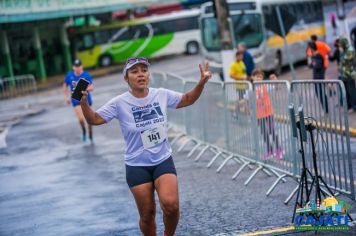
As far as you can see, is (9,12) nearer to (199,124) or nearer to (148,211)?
(199,124)

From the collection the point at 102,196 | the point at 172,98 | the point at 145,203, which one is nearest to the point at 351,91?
the point at 102,196

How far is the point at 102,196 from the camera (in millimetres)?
10281

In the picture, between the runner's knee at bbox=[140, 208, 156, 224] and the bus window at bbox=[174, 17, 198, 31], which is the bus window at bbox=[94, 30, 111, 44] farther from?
the runner's knee at bbox=[140, 208, 156, 224]

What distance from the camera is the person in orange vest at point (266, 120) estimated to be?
32.6ft

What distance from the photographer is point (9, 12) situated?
40.9m

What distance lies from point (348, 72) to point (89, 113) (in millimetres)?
10848

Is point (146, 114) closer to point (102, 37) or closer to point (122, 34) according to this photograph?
point (102, 37)

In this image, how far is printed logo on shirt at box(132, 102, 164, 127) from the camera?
22.2 feet

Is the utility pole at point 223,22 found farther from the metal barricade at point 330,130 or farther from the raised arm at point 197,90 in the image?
the raised arm at point 197,90

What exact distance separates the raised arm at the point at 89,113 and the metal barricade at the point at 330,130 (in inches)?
90.7

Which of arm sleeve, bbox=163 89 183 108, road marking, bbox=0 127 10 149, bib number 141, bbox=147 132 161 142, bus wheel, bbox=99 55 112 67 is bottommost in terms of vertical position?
bus wheel, bbox=99 55 112 67

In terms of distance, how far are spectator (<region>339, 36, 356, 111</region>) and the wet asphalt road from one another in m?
4.18

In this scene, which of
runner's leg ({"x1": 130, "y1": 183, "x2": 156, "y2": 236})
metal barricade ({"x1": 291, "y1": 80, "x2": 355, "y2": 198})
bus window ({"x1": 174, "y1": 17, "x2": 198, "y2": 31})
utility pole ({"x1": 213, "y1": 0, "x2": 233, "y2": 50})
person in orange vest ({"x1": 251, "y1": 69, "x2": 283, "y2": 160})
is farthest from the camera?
bus window ({"x1": 174, "y1": 17, "x2": 198, "y2": 31})

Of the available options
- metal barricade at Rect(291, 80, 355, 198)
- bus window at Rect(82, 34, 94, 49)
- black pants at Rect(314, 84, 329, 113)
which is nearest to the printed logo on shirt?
metal barricade at Rect(291, 80, 355, 198)
